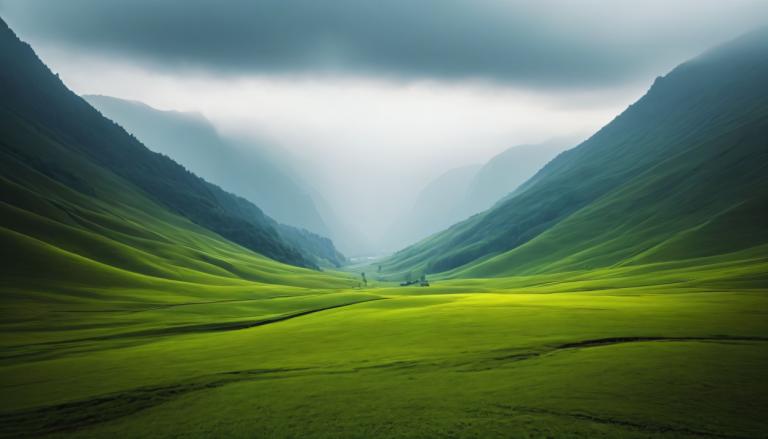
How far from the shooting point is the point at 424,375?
3092 centimetres

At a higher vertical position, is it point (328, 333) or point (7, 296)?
point (7, 296)

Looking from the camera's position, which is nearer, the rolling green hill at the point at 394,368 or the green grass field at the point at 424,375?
the green grass field at the point at 424,375

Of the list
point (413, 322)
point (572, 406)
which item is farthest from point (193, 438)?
point (413, 322)

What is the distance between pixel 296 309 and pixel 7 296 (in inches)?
1764

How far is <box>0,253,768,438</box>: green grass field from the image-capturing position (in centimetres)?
2339

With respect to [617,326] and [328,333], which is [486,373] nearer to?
[617,326]

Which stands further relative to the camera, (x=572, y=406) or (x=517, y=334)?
(x=517, y=334)

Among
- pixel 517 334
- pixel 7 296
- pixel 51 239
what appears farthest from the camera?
pixel 51 239

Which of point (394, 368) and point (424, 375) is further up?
point (394, 368)

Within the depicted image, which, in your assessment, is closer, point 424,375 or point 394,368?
point 424,375

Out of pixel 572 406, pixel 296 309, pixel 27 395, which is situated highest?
pixel 296 309

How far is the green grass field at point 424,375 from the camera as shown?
2339 cm

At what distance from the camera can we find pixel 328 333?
49.4 meters

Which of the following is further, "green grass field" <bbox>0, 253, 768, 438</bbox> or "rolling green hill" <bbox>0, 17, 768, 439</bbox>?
"rolling green hill" <bbox>0, 17, 768, 439</bbox>
